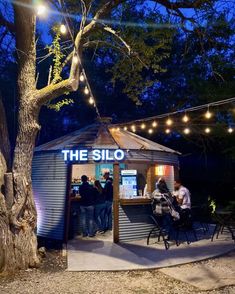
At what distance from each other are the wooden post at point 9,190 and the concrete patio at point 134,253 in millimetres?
1892

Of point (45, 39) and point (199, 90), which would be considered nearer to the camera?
point (199, 90)

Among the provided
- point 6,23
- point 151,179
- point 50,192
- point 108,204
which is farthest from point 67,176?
point 6,23

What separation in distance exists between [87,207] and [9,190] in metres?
3.90

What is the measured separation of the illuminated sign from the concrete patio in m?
2.50

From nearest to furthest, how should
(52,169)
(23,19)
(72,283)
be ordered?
(72,283) < (23,19) < (52,169)

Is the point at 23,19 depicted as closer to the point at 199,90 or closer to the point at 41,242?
the point at 41,242

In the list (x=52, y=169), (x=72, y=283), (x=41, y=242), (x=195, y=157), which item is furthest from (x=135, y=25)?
(x=195, y=157)

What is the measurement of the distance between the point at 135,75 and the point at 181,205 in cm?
477

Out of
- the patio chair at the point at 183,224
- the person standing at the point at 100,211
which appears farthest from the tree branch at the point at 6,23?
the patio chair at the point at 183,224

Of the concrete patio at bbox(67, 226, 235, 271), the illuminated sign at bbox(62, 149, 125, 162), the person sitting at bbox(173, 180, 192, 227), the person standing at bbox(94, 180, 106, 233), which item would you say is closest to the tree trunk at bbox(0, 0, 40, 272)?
the concrete patio at bbox(67, 226, 235, 271)

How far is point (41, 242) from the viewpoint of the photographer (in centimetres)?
1055

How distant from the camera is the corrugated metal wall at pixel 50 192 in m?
10.8

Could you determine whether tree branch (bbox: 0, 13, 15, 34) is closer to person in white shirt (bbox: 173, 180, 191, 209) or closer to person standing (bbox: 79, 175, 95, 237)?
person standing (bbox: 79, 175, 95, 237)

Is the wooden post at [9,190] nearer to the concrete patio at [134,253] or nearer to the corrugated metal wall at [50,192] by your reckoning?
the concrete patio at [134,253]
